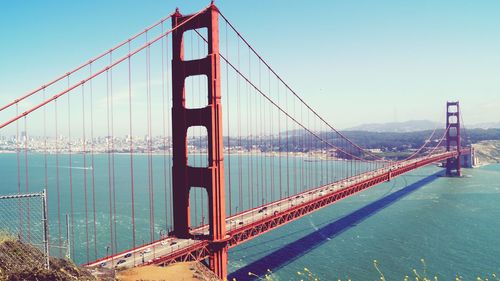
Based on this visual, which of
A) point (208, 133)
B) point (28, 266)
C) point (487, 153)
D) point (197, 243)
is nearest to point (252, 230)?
point (197, 243)

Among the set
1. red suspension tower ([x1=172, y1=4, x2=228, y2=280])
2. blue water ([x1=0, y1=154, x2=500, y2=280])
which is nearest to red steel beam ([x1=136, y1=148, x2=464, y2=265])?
red suspension tower ([x1=172, y1=4, x2=228, y2=280])

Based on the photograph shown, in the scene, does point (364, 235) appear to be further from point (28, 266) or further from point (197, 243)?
point (28, 266)

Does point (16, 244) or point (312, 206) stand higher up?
point (16, 244)

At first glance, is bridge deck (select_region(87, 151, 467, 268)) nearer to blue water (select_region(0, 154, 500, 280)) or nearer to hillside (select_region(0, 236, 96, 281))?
blue water (select_region(0, 154, 500, 280))

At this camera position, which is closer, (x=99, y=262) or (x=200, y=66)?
(x=99, y=262)

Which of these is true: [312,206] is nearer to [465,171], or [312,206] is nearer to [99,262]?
[99,262]

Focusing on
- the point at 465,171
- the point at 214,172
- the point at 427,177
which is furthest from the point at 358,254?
the point at 465,171

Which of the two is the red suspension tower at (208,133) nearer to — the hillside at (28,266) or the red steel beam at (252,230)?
→ the red steel beam at (252,230)

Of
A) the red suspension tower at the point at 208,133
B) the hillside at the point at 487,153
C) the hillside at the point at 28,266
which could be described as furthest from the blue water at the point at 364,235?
the hillside at the point at 487,153
